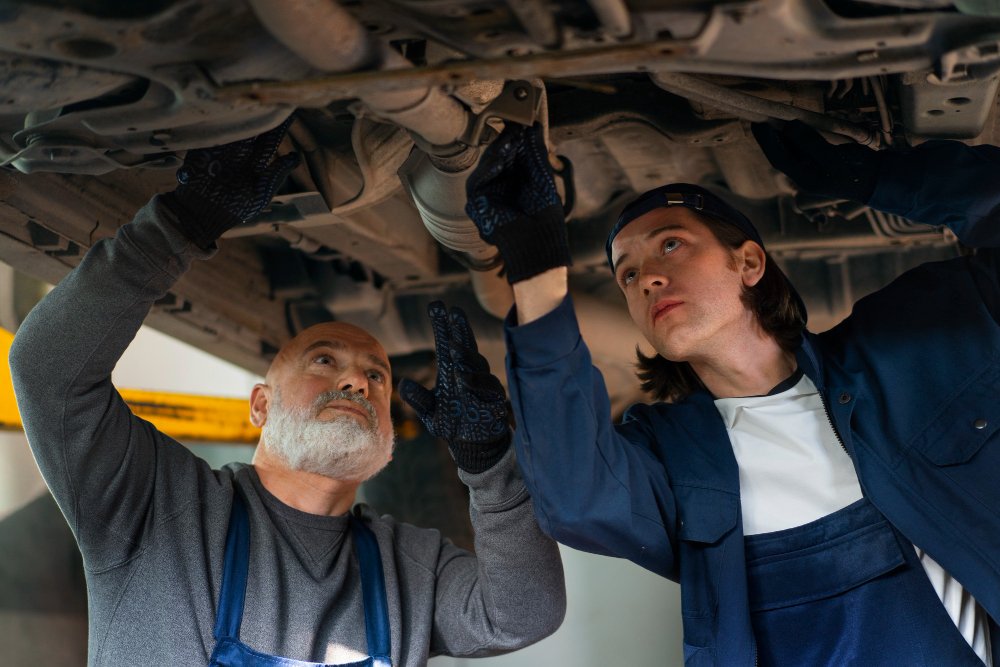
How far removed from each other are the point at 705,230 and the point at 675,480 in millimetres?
436

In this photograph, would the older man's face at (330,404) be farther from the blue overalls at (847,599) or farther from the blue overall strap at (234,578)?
the blue overalls at (847,599)

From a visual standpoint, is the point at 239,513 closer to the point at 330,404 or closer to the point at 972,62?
the point at 330,404

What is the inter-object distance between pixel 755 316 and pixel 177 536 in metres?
1.05

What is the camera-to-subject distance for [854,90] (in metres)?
1.75

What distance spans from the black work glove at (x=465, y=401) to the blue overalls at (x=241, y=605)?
0.29 meters

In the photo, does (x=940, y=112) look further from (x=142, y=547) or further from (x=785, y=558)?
(x=142, y=547)

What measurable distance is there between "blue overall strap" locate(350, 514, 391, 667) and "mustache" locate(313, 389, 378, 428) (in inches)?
8.3

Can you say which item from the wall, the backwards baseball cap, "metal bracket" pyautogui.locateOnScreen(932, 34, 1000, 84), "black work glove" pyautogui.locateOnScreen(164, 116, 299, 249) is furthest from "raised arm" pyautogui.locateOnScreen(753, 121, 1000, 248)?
the wall

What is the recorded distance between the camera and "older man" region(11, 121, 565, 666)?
182 centimetres

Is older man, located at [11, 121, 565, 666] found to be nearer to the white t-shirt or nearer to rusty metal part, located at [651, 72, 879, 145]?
the white t-shirt

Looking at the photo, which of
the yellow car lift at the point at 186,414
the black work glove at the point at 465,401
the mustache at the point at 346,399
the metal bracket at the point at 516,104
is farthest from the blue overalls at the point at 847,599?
the yellow car lift at the point at 186,414

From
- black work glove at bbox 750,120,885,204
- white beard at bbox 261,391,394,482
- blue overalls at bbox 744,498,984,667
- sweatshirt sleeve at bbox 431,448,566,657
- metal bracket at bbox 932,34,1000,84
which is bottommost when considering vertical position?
blue overalls at bbox 744,498,984,667

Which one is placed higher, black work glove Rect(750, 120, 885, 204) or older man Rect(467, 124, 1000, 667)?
black work glove Rect(750, 120, 885, 204)

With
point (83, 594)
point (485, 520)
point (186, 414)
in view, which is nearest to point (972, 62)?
point (485, 520)
